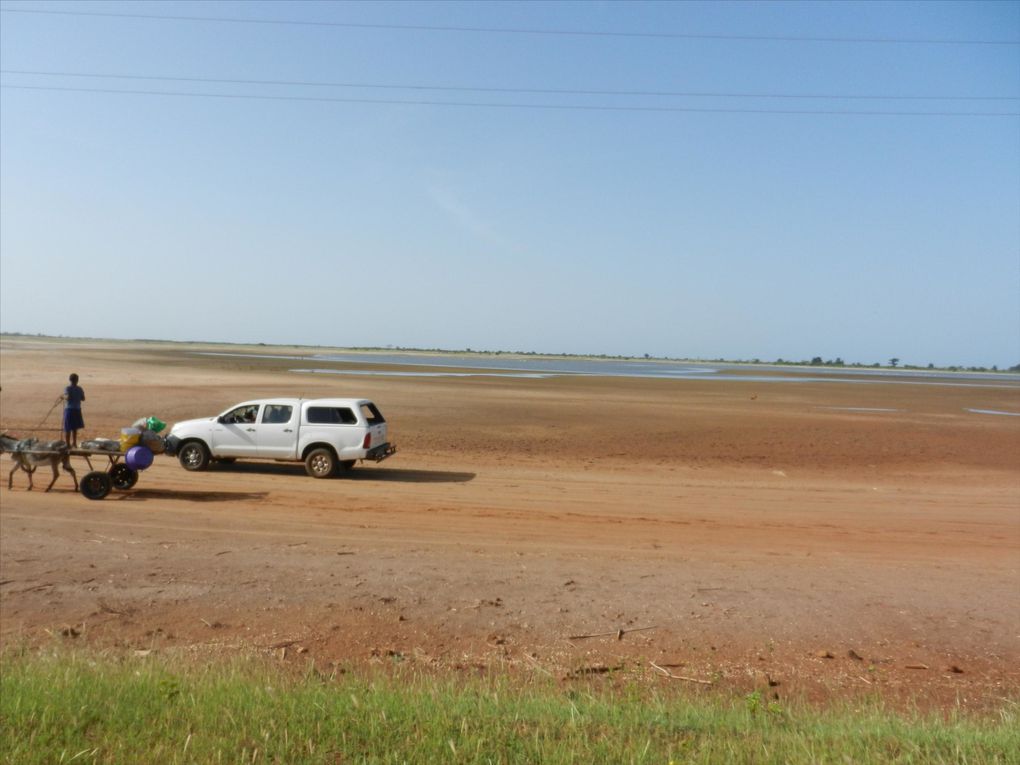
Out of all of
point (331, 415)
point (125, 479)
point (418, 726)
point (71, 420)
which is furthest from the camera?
point (71, 420)

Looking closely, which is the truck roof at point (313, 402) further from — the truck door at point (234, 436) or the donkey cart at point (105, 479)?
the donkey cart at point (105, 479)

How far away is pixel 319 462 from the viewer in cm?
1994

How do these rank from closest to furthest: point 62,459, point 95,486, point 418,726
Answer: point 418,726
point 95,486
point 62,459

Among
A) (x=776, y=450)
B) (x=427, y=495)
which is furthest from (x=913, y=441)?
(x=427, y=495)

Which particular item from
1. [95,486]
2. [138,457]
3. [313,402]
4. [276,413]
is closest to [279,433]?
[276,413]

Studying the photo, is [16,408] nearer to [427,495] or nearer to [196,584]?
[427,495]

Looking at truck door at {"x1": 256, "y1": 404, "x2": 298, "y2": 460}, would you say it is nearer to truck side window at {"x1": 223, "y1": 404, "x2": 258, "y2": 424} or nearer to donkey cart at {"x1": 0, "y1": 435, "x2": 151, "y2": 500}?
truck side window at {"x1": 223, "y1": 404, "x2": 258, "y2": 424}

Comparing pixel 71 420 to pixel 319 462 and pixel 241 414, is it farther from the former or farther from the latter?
pixel 319 462

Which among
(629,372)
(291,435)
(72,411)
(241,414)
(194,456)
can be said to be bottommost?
(194,456)

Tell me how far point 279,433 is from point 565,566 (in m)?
10.7

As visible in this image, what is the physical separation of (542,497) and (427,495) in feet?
7.71

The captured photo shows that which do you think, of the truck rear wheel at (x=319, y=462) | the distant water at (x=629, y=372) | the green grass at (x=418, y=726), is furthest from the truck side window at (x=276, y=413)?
the distant water at (x=629, y=372)

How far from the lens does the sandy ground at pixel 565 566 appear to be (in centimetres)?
828

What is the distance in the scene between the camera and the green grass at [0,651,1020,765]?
475 cm
